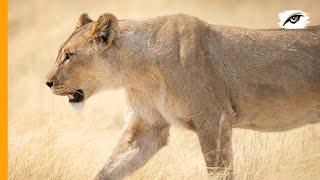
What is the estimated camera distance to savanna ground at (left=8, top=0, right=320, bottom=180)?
8133mm

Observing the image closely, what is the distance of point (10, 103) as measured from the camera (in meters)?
14.2

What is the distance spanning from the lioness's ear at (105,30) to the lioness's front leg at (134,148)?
60 centimetres

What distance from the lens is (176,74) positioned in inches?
299

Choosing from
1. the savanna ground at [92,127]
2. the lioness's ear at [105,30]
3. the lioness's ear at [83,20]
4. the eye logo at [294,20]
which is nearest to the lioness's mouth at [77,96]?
the lioness's ear at [105,30]

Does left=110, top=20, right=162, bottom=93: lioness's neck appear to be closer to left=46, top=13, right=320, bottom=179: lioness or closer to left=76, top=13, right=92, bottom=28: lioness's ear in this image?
left=46, top=13, right=320, bottom=179: lioness

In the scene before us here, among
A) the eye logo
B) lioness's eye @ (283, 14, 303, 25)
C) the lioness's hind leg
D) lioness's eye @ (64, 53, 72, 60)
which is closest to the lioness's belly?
the lioness's hind leg

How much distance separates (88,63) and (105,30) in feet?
0.88

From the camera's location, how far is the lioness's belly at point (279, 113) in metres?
7.78

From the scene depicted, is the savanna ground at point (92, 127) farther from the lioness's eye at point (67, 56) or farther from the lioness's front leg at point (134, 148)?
the lioness's eye at point (67, 56)

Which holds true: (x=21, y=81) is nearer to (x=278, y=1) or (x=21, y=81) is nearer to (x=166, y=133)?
(x=278, y=1)

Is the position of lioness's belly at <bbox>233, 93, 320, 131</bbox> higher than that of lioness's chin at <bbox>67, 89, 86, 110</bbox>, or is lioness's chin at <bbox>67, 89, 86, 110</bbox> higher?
lioness's chin at <bbox>67, 89, 86, 110</bbox>

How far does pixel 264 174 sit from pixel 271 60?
837mm

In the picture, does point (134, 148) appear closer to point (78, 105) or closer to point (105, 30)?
point (78, 105)

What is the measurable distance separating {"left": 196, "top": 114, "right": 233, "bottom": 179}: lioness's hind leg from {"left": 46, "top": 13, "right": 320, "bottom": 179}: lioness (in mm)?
120
